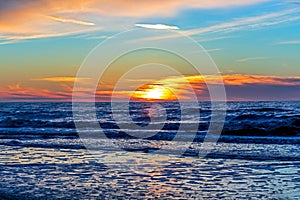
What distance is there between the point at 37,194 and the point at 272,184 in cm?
515

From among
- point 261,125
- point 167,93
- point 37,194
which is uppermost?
point 167,93

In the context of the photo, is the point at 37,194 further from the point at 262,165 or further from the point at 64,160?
the point at 262,165

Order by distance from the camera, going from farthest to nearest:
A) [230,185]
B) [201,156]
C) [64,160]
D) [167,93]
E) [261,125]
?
[167,93] < [261,125] < [201,156] < [64,160] < [230,185]

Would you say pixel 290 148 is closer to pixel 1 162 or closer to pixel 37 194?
pixel 1 162

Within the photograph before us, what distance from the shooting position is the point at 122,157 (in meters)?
15.4

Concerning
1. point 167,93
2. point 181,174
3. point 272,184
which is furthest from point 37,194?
point 167,93

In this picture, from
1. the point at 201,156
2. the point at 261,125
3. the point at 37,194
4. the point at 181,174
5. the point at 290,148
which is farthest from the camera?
the point at 261,125

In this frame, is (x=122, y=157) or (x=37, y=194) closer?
(x=37, y=194)

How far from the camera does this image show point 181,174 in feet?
38.6

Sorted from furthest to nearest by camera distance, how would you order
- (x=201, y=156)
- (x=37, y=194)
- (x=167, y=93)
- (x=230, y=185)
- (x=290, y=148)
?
(x=167, y=93), (x=290, y=148), (x=201, y=156), (x=230, y=185), (x=37, y=194)

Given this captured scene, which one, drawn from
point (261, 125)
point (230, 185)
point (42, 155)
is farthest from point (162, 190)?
point (261, 125)

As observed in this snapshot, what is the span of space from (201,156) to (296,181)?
5.63 meters

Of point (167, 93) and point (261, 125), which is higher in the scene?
point (167, 93)

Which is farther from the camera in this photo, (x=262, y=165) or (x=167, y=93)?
(x=167, y=93)
